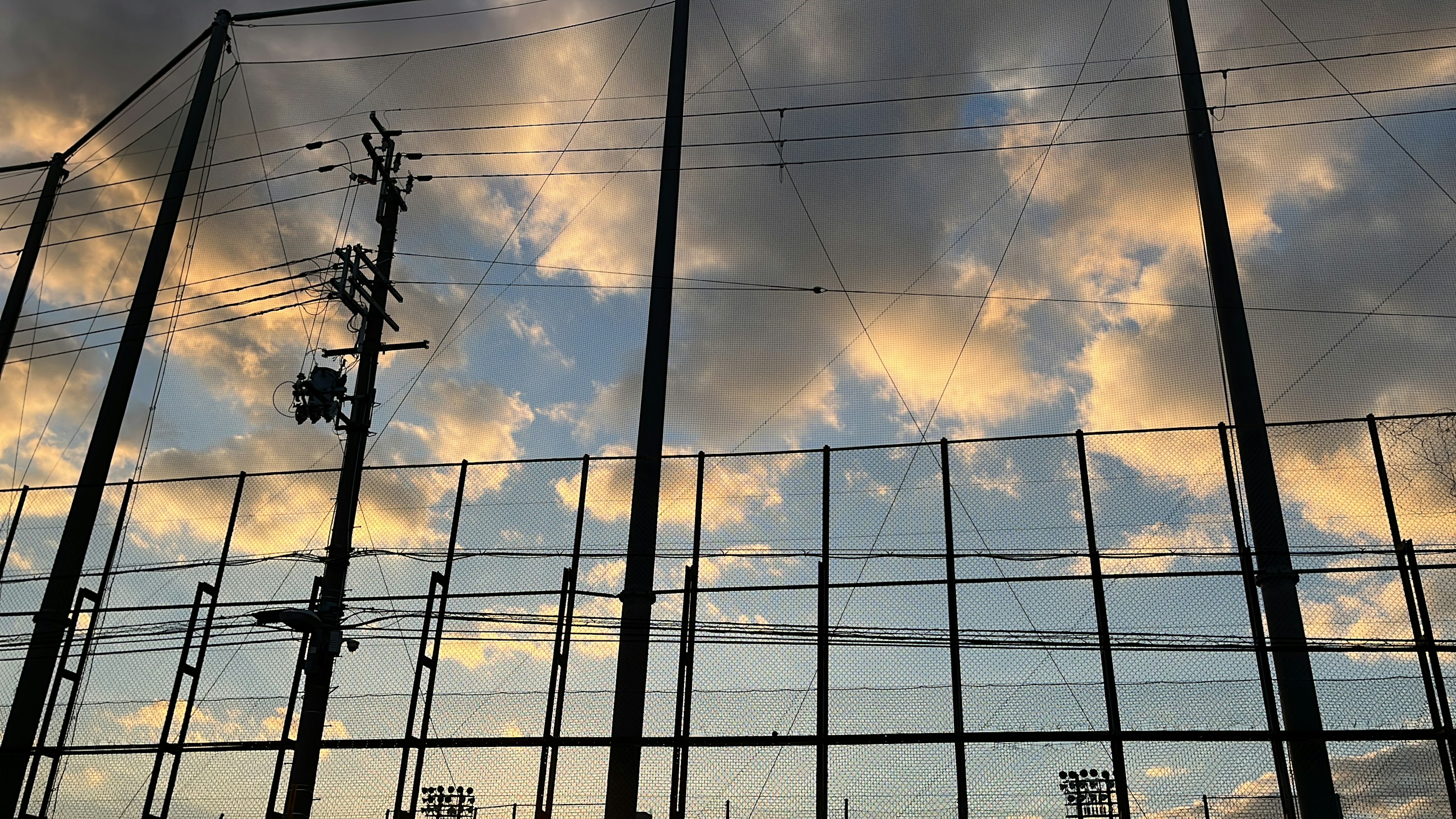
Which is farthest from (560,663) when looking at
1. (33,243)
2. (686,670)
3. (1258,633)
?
(33,243)

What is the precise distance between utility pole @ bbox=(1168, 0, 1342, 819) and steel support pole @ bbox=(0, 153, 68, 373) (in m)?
22.8

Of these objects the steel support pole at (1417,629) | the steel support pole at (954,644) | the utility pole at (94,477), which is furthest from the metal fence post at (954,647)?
the utility pole at (94,477)

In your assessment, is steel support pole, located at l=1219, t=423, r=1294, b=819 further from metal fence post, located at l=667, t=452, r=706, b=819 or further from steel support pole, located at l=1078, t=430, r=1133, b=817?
metal fence post, located at l=667, t=452, r=706, b=819

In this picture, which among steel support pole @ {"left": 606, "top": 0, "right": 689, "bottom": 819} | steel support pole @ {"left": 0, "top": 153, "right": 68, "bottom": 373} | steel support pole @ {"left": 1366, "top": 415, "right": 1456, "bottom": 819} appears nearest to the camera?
steel support pole @ {"left": 1366, "top": 415, "right": 1456, "bottom": 819}

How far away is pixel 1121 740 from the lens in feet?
36.7

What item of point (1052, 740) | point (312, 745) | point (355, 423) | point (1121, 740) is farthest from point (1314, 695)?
point (355, 423)

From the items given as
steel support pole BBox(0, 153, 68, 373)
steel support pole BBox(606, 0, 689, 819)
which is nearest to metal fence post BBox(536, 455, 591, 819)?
steel support pole BBox(606, 0, 689, 819)

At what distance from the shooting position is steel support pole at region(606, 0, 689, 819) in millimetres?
12656

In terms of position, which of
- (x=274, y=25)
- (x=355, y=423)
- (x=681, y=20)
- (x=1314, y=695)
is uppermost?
(x=274, y=25)

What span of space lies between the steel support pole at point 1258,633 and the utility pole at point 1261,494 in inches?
5.3

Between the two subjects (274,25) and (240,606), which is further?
(274,25)

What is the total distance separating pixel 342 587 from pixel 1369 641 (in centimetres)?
1240

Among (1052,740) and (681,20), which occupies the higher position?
(681,20)

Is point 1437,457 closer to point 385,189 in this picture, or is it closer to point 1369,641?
point 1369,641
